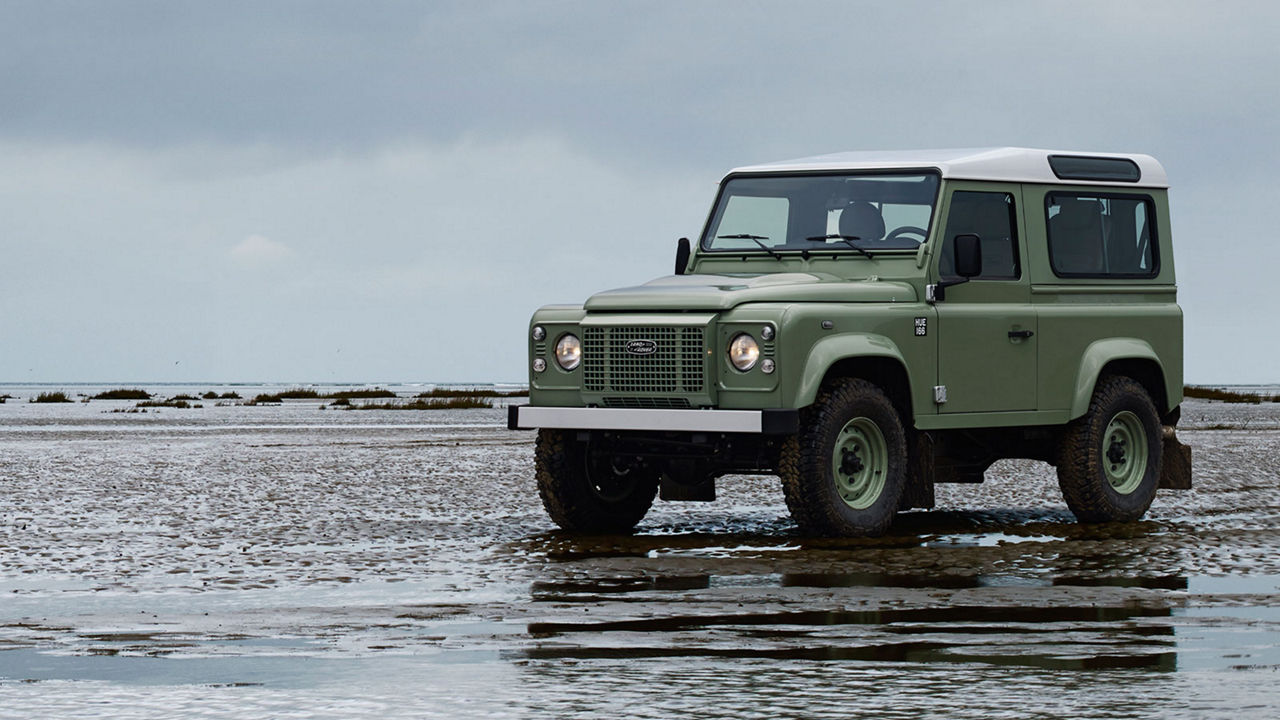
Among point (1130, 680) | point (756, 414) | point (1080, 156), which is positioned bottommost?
point (1130, 680)

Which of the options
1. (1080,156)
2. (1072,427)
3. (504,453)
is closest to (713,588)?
(1072,427)

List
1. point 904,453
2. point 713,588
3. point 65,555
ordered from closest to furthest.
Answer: point 713,588
point 65,555
point 904,453

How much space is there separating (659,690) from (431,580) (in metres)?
3.99

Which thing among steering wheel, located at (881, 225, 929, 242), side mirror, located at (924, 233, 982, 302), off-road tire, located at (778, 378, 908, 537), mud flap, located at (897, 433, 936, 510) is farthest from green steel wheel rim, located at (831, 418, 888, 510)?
steering wheel, located at (881, 225, 929, 242)

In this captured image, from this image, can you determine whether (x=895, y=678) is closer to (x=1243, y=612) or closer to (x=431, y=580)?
(x=1243, y=612)

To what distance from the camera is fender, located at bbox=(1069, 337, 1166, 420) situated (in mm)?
14727

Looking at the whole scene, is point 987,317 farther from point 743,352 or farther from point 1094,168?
point 743,352

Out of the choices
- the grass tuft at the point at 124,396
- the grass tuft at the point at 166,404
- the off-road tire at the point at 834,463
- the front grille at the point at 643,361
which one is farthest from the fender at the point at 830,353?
the grass tuft at the point at 124,396

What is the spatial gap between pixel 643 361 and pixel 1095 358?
3.73 m

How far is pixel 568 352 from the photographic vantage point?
13.7 m

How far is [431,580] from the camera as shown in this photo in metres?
10.8

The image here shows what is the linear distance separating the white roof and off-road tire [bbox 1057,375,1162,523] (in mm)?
1671

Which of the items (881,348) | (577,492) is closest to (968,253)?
(881,348)

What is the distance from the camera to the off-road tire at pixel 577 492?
1391 centimetres
